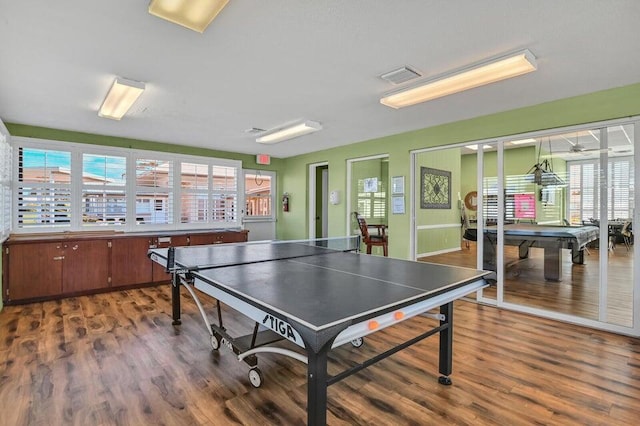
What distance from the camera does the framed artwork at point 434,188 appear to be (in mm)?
6923

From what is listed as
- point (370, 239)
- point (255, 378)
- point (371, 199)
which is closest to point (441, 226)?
point (371, 199)

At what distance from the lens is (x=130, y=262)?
5.07 m

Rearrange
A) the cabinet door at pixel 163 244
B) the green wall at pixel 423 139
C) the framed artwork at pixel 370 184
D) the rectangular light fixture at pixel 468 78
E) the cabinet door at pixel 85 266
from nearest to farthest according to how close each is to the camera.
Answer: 1. the rectangular light fixture at pixel 468 78
2. the green wall at pixel 423 139
3. the cabinet door at pixel 85 266
4. the cabinet door at pixel 163 244
5. the framed artwork at pixel 370 184

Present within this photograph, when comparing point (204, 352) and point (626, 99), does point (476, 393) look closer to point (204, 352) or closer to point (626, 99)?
point (204, 352)

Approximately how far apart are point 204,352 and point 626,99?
4759 mm

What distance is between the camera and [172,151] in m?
6.06

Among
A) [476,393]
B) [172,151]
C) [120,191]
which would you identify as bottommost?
[476,393]

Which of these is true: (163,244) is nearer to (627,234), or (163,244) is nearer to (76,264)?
(76,264)

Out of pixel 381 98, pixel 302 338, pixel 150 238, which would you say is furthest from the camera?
pixel 150 238

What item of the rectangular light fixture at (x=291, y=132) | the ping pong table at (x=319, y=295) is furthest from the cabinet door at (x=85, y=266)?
the rectangular light fixture at (x=291, y=132)

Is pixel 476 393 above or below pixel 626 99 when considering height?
below

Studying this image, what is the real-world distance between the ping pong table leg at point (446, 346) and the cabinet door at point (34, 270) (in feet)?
16.6

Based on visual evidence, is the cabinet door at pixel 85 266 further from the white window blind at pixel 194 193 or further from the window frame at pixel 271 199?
the window frame at pixel 271 199

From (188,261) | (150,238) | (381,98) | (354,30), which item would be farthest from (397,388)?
(150,238)
